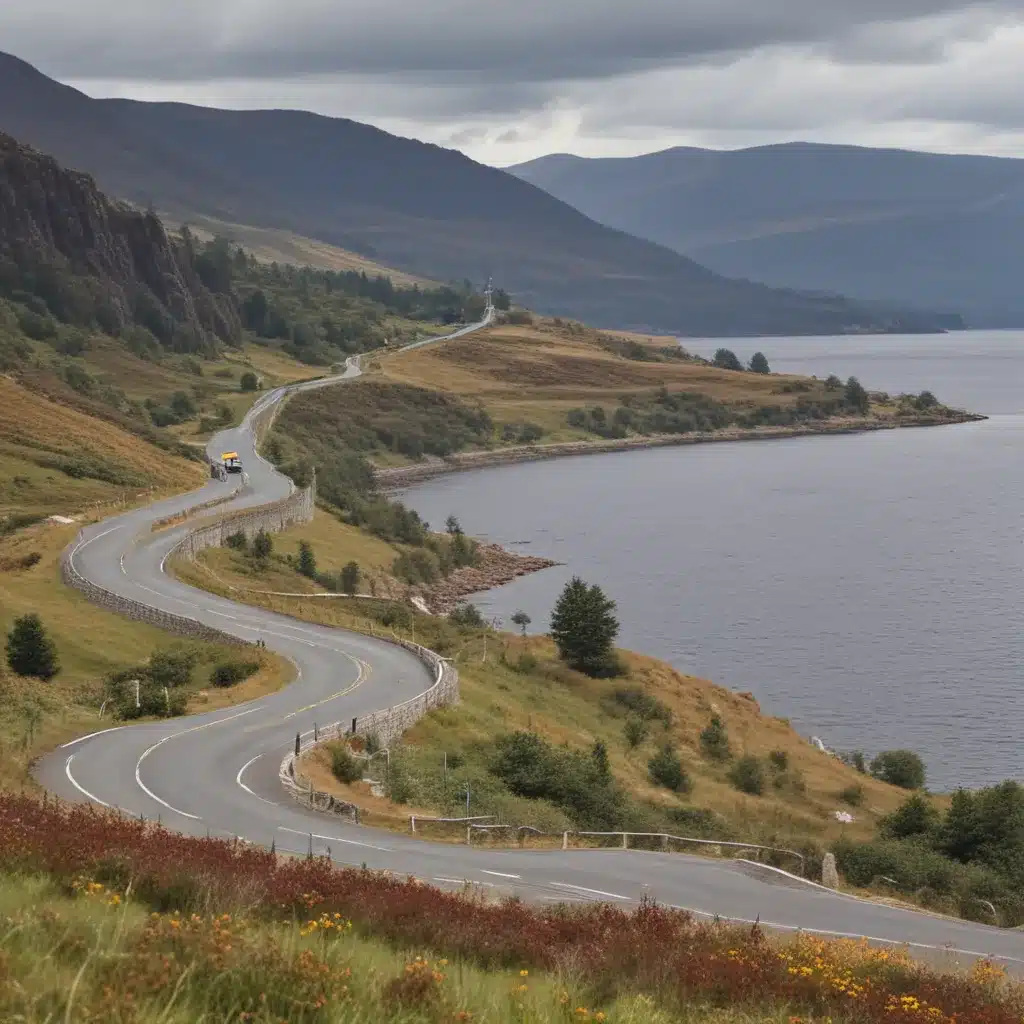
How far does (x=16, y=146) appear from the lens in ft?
517

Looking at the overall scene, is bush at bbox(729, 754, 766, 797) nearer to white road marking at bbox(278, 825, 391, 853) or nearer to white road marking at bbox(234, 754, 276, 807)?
white road marking at bbox(234, 754, 276, 807)

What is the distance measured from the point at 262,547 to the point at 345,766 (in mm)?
36915

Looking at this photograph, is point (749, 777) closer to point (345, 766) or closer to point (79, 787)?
point (345, 766)

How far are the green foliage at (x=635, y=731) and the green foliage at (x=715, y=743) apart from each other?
1.73 meters

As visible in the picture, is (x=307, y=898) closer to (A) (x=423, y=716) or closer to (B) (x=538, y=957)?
(B) (x=538, y=957)

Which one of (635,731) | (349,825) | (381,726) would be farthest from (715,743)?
(349,825)

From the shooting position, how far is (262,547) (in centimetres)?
6375

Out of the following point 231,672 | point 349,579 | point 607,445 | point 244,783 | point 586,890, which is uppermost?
point 586,890

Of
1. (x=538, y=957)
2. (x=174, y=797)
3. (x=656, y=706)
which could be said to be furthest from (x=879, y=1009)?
(x=656, y=706)

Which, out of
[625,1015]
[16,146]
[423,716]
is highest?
[16,146]

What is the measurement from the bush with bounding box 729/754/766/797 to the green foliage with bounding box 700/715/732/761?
2.19 m

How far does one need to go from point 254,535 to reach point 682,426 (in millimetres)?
131542

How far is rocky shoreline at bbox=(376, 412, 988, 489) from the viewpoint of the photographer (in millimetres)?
152875

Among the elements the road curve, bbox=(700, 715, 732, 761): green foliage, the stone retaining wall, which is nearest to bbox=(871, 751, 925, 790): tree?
bbox=(700, 715, 732, 761): green foliage
